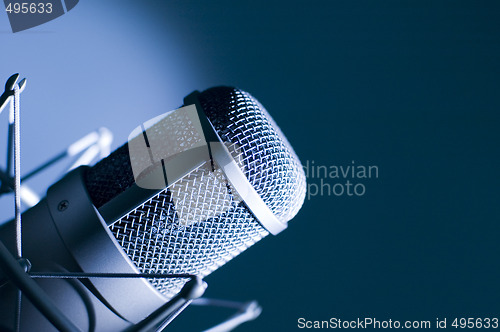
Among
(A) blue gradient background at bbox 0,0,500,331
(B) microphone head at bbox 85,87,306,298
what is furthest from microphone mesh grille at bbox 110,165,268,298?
(A) blue gradient background at bbox 0,0,500,331

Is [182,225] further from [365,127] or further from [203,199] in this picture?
[365,127]

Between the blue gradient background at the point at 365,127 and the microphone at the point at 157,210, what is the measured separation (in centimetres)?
68

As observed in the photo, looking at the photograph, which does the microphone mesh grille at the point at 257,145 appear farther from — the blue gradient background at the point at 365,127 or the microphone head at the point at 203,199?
the blue gradient background at the point at 365,127

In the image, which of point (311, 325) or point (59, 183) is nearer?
point (59, 183)

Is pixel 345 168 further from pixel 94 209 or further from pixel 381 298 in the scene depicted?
pixel 94 209

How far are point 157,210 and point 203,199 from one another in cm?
5

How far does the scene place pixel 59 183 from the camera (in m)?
0.42

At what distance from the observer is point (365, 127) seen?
48.1 inches

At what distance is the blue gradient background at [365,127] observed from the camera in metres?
1.14

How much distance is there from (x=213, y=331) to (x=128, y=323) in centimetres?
8

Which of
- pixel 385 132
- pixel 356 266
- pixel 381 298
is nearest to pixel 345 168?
pixel 385 132

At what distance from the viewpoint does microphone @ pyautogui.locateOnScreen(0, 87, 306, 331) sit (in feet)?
1.26

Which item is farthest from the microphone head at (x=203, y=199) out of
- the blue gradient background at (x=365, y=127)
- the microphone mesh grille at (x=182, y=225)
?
the blue gradient background at (x=365, y=127)

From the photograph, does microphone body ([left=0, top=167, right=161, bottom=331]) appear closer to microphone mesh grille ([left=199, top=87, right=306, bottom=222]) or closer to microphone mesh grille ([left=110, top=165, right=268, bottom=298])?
microphone mesh grille ([left=110, top=165, right=268, bottom=298])
